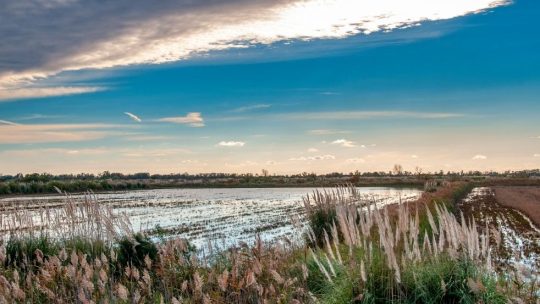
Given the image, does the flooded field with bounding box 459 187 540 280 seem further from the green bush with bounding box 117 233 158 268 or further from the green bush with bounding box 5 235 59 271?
the green bush with bounding box 5 235 59 271

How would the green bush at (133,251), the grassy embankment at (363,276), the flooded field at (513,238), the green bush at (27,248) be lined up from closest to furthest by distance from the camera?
1. the grassy embankment at (363,276)
2. the green bush at (133,251)
3. the green bush at (27,248)
4. the flooded field at (513,238)

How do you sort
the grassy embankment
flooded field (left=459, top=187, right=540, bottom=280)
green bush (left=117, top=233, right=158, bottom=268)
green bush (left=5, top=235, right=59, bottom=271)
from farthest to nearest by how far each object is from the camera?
flooded field (left=459, top=187, right=540, bottom=280), green bush (left=5, top=235, right=59, bottom=271), green bush (left=117, top=233, right=158, bottom=268), the grassy embankment

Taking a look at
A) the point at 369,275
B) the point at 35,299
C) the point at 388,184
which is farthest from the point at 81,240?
the point at 388,184

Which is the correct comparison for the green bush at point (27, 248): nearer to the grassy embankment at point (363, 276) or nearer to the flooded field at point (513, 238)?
the grassy embankment at point (363, 276)

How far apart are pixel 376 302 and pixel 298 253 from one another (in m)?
3.80

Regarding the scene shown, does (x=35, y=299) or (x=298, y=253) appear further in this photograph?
(x=298, y=253)

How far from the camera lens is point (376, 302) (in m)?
7.94

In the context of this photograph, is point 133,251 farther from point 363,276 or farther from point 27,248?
point 363,276

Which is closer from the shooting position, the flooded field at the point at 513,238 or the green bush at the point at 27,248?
the green bush at the point at 27,248

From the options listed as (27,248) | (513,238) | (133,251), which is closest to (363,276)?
(133,251)

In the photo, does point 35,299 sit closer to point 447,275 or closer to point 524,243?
point 447,275

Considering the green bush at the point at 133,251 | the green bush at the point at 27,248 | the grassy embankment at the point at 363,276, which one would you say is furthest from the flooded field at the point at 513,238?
the green bush at the point at 27,248

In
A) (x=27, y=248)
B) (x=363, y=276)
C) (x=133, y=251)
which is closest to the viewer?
(x=363, y=276)

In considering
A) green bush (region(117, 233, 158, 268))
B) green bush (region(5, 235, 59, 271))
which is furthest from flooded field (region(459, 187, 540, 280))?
green bush (region(5, 235, 59, 271))
